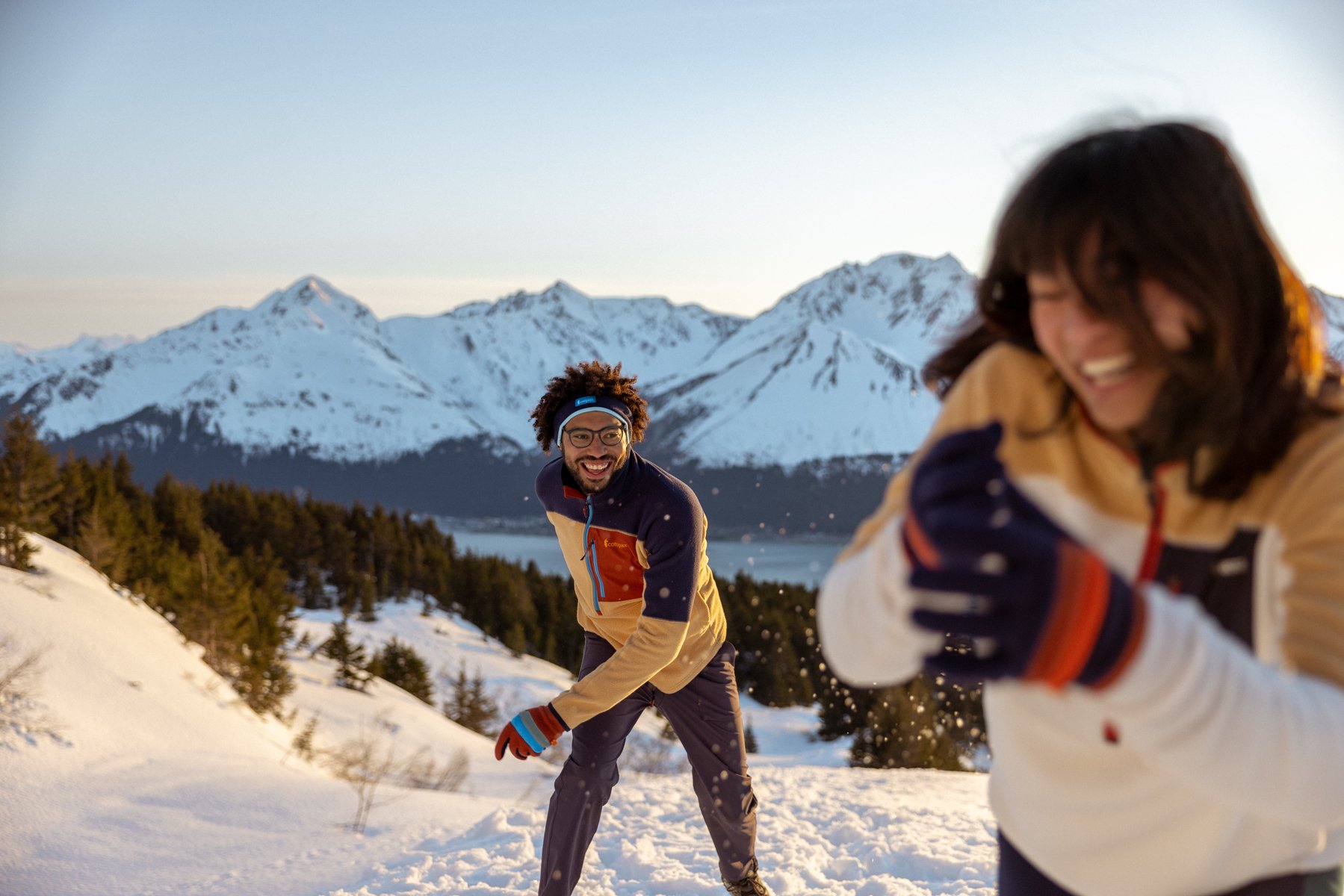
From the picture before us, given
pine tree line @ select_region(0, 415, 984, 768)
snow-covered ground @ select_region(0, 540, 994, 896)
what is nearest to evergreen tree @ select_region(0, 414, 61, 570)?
pine tree line @ select_region(0, 415, 984, 768)

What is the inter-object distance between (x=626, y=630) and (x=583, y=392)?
1.06 meters

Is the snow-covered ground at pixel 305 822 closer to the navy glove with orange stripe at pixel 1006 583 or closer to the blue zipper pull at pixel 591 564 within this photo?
the blue zipper pull at pixel 591 564

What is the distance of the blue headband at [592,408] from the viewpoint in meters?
3.65

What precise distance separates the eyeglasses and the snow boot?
202 centimetres

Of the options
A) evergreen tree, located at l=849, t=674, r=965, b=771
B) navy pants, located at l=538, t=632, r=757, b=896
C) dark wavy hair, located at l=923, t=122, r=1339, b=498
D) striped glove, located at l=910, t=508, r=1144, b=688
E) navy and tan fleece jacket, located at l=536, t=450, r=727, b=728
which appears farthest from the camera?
evergreen tree, located at l=849, t=674, r=965, b=771

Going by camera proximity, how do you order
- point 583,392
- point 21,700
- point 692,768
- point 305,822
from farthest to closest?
point 21,700
point 305,822
point 583,392
point 692,768

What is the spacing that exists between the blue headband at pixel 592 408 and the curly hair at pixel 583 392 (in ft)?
0.17

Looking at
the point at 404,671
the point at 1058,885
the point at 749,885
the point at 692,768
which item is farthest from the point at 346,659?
the point at 1058,885

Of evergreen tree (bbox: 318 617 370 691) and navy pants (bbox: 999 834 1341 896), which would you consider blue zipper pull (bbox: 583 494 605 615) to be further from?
evergreen tree (bbox: 318 617 370 691)

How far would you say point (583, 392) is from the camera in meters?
3.80

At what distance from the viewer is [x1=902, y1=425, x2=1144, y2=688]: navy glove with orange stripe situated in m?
0.81

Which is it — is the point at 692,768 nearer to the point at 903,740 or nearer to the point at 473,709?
the point at 903,740

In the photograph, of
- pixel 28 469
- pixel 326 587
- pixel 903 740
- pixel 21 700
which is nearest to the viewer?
pixel 21 700

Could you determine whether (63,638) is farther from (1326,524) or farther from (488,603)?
(488,603)
